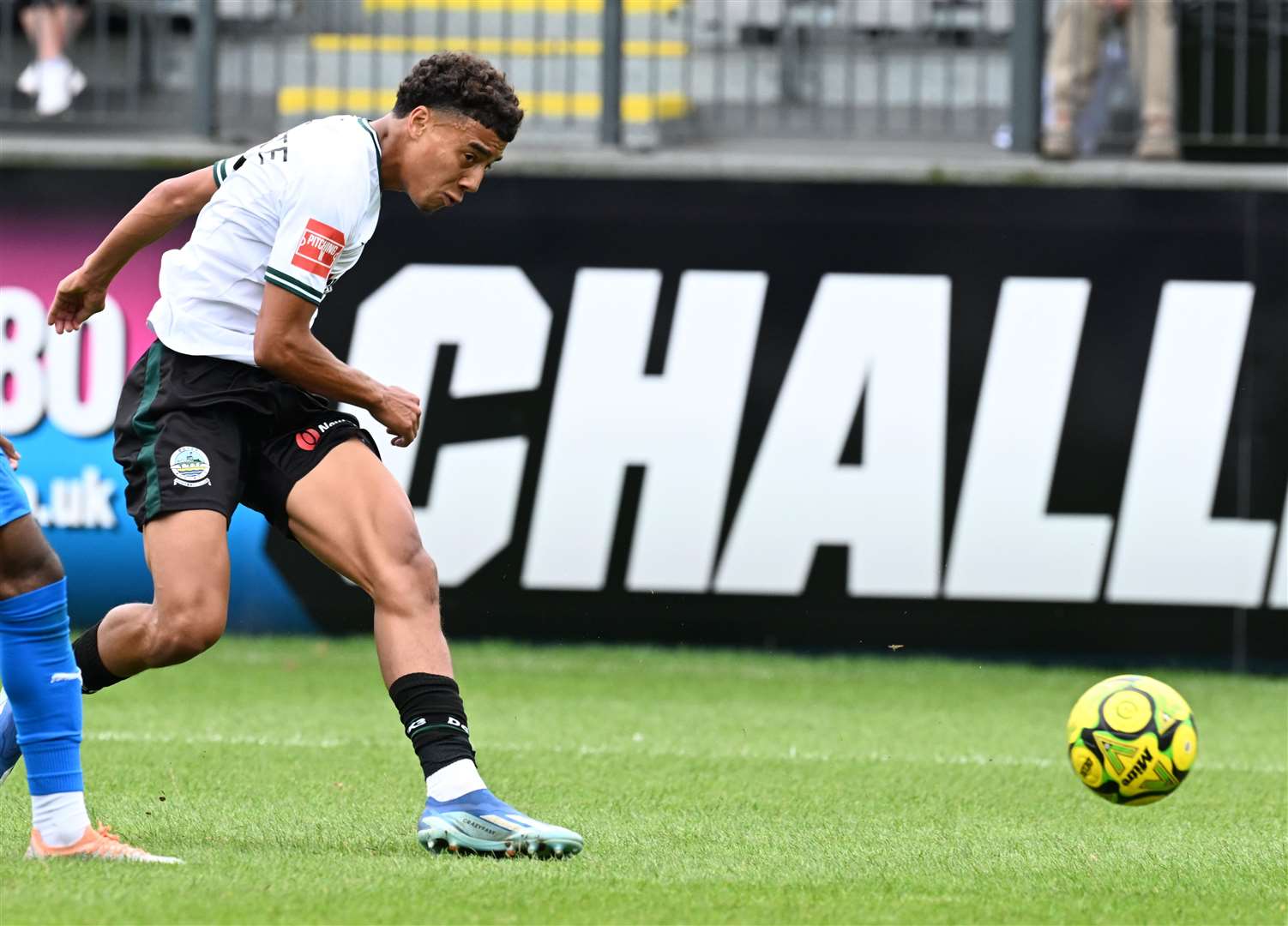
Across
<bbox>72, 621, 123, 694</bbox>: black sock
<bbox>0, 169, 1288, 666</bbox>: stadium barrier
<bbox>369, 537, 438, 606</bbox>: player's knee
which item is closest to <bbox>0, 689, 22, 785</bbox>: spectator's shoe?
<bbox>72, 621, 123, 694</bbox>: black sock

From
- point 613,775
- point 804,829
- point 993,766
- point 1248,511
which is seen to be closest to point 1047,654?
point 1248,511

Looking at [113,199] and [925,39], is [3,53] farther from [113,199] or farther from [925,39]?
[925,39]

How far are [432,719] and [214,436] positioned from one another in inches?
37.8

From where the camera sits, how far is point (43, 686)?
465 cm

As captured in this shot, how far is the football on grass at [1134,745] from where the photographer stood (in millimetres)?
5418

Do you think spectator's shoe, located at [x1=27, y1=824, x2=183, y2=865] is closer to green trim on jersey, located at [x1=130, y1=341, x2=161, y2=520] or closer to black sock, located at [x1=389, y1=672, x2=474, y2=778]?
black sock, located at [x1=389, y1=672, x2=474, y2=778]

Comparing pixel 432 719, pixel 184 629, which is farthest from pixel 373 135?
pixel 432 719

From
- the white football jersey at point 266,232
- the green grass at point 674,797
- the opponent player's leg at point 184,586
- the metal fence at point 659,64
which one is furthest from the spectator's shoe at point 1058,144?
the opponent player's leg at point 184,586

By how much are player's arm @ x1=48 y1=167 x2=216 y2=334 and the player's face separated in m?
0.64

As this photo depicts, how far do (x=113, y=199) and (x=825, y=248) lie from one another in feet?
12.4

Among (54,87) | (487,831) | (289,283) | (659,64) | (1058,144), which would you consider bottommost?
(487,831)

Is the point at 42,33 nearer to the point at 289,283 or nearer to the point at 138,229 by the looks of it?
the point at 138,229

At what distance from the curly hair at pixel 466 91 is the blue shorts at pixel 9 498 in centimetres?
147

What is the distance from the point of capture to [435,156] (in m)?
5.26
